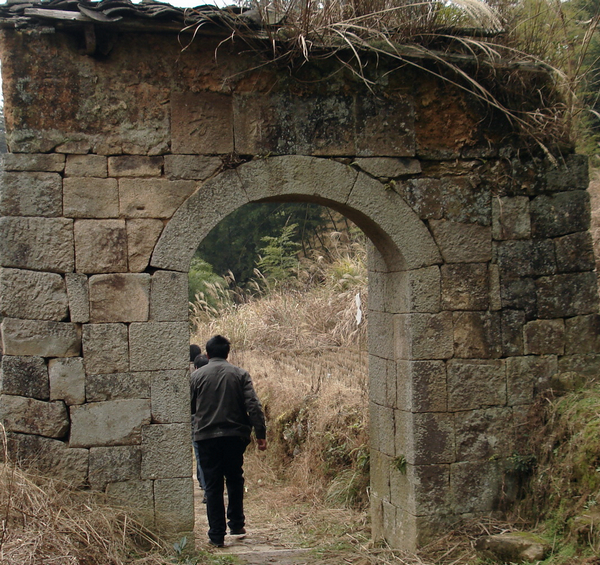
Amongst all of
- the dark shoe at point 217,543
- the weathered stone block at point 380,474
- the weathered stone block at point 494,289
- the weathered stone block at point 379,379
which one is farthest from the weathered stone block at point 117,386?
the weathered stone block at point 494,289

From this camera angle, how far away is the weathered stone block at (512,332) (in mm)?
4723

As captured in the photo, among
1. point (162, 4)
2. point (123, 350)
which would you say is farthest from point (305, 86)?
point (123, 350)

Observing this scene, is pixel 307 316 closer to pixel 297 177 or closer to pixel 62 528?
pixel 297 177

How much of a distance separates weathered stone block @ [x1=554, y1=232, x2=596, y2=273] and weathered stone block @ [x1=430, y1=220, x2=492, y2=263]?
53cm

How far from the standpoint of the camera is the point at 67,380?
13.7 feet

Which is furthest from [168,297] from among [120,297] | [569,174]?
[569,174]

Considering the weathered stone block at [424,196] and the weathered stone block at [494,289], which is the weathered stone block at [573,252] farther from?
the weathered stone block at [424,196]

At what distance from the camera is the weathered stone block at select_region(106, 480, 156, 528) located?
164 inches

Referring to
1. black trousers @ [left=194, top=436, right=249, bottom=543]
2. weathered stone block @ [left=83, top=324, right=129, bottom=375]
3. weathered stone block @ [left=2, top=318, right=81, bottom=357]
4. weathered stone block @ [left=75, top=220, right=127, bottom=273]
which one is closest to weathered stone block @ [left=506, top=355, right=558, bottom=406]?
black trousers @ [left=194, top=436, right=249, bottom=543]

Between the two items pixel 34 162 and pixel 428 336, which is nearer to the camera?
pixel 34 162

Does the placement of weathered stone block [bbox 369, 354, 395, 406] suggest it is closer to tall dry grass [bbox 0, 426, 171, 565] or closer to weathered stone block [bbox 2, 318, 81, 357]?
tall dry grass [bbox 0, 426, 171, 565]

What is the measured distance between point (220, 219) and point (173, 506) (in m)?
1.87

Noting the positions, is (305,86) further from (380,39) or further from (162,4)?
(162,4)

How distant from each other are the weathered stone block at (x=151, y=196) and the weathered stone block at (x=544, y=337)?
2.58m
